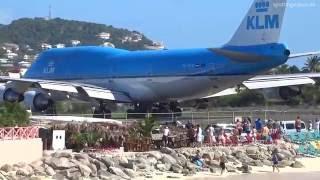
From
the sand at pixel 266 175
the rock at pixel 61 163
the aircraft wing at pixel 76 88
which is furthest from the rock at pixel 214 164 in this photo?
the aircraft wing at pixel 76 88

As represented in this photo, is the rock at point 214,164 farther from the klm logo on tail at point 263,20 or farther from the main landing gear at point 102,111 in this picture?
the klm logo on tail at point 263,20

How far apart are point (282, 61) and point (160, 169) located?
1539 centimetres

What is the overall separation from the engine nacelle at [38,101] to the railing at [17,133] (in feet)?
58.8

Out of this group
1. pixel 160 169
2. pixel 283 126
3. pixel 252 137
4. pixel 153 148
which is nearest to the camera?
pixel 160 169

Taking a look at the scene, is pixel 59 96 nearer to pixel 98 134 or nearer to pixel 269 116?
pixel 269 116

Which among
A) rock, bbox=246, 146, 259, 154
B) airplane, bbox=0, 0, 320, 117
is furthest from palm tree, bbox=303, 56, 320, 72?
rock, bbox=246, 146, 259, 154

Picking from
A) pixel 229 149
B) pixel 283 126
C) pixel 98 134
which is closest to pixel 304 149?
pixel 283 126

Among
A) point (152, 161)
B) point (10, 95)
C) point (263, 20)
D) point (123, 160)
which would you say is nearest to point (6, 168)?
point (123, 160)

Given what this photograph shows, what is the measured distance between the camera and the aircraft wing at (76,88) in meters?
47.0

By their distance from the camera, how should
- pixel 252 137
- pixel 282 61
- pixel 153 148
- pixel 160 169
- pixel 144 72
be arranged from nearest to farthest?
pixel 160 169 < pixel 153 148 < pixel 252 137 < pixel 282 61 < pixel 144 72

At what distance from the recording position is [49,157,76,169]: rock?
1117 inches

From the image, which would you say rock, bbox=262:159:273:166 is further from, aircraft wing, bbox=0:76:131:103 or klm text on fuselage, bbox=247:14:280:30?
aircraft wing, bbox=0:76:131:103

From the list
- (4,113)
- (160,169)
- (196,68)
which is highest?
(196,68)

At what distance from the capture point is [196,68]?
4678 cm
